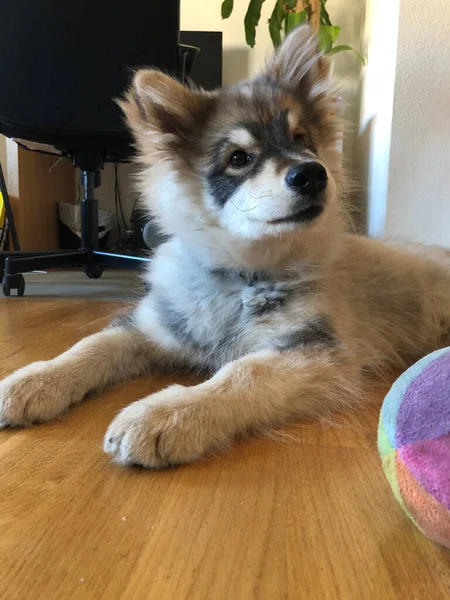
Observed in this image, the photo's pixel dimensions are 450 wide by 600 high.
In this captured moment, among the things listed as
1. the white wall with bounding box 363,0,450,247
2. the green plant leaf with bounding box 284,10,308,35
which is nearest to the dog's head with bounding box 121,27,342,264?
the white wall with bounding box 363,0,450,247

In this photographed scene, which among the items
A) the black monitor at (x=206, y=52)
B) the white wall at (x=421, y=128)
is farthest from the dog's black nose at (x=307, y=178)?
the black monitor at (x=206, y=52)

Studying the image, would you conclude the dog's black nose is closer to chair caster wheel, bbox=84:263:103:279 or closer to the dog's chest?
the dog's chest

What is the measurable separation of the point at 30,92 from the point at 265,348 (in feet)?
7.58

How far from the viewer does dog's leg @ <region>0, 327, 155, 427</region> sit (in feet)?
3.93

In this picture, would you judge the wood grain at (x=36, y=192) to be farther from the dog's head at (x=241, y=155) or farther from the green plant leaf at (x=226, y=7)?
the dog's head at (x=241, y=155)

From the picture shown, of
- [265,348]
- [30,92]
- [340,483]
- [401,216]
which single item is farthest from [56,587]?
[30,92]

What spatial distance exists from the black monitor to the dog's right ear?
3.29 metres

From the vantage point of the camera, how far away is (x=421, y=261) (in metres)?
2.12

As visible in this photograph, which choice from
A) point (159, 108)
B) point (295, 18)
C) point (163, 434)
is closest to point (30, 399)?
point (163, 434)

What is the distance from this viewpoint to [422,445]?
798mm

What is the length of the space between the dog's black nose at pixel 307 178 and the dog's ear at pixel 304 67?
1.69 ft

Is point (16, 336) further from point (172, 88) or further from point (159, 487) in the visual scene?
point (159, 487)

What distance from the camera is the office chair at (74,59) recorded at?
9.59 feet

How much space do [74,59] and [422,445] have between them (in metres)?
2.91
